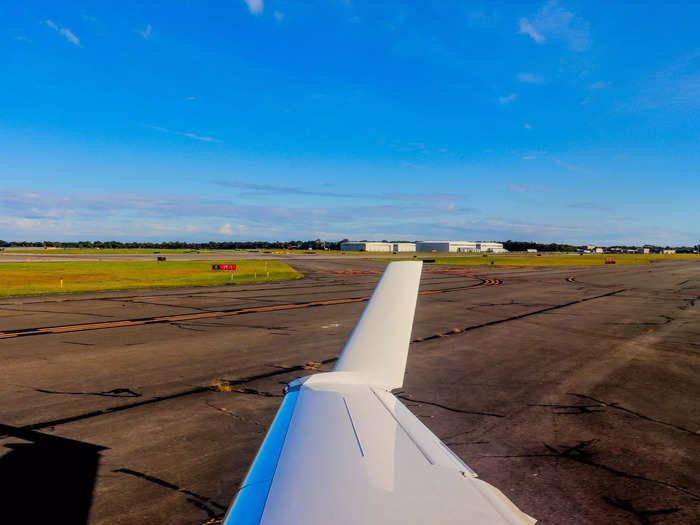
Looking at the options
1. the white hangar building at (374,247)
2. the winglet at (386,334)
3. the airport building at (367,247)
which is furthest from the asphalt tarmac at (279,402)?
the white hangar building at (374,247)

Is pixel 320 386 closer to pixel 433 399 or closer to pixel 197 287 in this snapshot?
pixel 433 399

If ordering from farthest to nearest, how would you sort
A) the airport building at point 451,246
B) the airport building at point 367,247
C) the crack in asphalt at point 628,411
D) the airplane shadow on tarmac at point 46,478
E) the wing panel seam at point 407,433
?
the airport building at point 451,246, the airport building at point 367,247, the crack in asphalt at point 628,411, the airplane shadow on tarmac at point 46,478, the wing panel seam at point 407,433

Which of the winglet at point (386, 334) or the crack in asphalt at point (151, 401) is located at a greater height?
the winglet at point (386, 334)

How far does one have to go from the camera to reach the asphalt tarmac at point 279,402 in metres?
4.20

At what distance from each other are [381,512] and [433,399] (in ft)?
18.3

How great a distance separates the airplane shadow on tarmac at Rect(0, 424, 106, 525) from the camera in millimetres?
3824

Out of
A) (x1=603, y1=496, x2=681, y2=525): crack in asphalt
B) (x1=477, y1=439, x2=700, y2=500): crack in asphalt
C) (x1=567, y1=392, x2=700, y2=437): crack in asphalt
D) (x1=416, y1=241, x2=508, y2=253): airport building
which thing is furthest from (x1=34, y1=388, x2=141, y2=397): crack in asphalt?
(x1=416, y1=241, x2=508, y2=253): airport building

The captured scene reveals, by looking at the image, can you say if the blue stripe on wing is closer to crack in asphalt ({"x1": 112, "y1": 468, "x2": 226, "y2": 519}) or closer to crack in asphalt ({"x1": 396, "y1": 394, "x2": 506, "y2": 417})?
crack in asphalt ({"x1": 112, "y1": 468, "x2": 226, "y2": 519})

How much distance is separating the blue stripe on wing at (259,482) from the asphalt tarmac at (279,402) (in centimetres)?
196

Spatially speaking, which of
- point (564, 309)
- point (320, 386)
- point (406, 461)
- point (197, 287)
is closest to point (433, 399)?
point (320, 386)

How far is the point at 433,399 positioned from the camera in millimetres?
6957

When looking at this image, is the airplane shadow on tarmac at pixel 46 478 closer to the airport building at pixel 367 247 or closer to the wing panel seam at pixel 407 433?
the wing panel seam at pixel 407 433

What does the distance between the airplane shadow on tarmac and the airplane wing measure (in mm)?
2615

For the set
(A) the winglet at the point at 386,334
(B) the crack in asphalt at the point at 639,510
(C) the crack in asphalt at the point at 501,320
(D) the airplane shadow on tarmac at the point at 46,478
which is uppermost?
(A) the winglet at the point at 386,334
